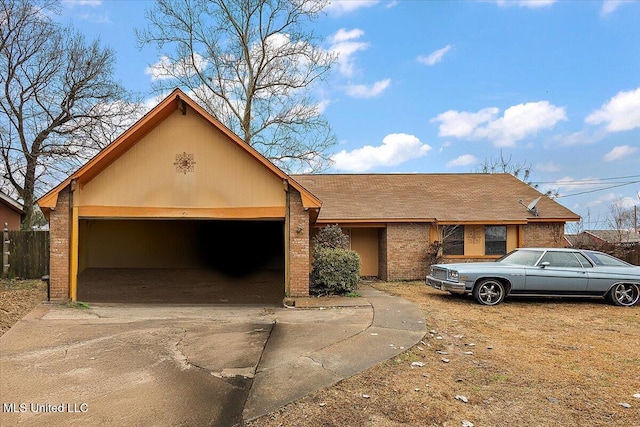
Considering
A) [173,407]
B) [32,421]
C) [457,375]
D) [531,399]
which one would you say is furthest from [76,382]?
[531,399]

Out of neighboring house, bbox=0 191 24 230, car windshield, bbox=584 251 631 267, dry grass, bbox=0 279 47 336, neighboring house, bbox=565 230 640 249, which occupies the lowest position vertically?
dry grass, bbox=0 279 47 336

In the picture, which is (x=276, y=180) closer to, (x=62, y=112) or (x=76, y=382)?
(x=76, y=382)

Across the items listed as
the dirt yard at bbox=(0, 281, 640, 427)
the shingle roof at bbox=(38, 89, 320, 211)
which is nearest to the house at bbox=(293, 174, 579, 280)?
the shingle roof at bbox=(38, 89, 320, 211)

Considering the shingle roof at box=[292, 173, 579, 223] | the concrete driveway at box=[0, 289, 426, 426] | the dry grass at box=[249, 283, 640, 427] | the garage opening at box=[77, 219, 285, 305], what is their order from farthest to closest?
the shingle roof at box=[292, 173, 579, 223], the garage opening at box=[77, 219, 285, 305], the concrete driveway at box=[0, 289, 426, 426], the dry grass at box=[249, 283, 640, 427]

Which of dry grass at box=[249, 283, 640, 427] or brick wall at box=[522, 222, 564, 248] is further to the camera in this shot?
brick wall at box=[522, 222, 564, 248]

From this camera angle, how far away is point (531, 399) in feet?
15.0

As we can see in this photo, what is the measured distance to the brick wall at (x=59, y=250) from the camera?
9883 mm

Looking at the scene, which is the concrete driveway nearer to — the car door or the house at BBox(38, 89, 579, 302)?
the house at BBox(38, 89, 579, 302)

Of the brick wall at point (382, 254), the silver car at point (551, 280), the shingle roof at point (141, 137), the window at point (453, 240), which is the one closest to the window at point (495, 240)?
the window at point (453, 240)

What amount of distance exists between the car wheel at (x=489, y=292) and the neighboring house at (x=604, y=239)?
897 centimetres

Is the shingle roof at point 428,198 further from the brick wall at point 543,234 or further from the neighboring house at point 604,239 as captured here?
the neighboring house at point 604,239

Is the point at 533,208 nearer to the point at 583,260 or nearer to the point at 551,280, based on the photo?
the point at 583,260

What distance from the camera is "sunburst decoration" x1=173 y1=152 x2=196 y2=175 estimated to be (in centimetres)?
1039

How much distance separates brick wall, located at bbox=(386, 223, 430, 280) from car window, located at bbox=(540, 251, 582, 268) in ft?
18.8
